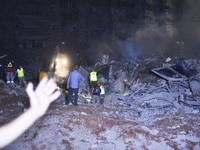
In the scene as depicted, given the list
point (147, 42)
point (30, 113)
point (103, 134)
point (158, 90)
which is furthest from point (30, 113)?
point (147, 42)

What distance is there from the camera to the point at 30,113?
3.94 ft

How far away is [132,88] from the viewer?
10367 millimetres

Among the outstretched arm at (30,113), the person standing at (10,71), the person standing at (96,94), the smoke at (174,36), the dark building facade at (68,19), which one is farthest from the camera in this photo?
the smoke at (174,36)

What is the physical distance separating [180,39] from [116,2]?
40.1 ft

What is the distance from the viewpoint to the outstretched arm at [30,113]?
1107 mm

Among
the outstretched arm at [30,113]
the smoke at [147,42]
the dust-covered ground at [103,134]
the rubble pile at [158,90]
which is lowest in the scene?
the dust-covered ground at [103,134]

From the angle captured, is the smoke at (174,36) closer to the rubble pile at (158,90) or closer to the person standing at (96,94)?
the rubble pile at (158,90)

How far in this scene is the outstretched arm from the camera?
1.11m

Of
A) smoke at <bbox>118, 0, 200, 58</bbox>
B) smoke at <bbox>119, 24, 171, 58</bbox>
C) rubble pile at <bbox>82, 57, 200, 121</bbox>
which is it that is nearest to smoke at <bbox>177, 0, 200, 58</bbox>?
smoke at <bbox>118, 0, 200, 58</bbox>

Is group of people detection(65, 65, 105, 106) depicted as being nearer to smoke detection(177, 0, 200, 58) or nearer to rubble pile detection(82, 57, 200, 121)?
rubble pile detection(82, 57, 200, 121)

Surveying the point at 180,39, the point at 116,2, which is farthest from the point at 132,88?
the point at 180,39

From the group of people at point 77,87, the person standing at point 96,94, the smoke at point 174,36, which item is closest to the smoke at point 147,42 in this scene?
the smoke at point 174,36

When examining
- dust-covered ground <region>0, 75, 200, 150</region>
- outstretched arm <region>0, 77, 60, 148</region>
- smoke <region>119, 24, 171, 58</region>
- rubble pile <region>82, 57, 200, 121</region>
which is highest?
smoke <region>119, 24, 171, 58</region>

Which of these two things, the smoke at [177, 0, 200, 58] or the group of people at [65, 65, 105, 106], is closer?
the group of people at [65, 65, 105, 106]
